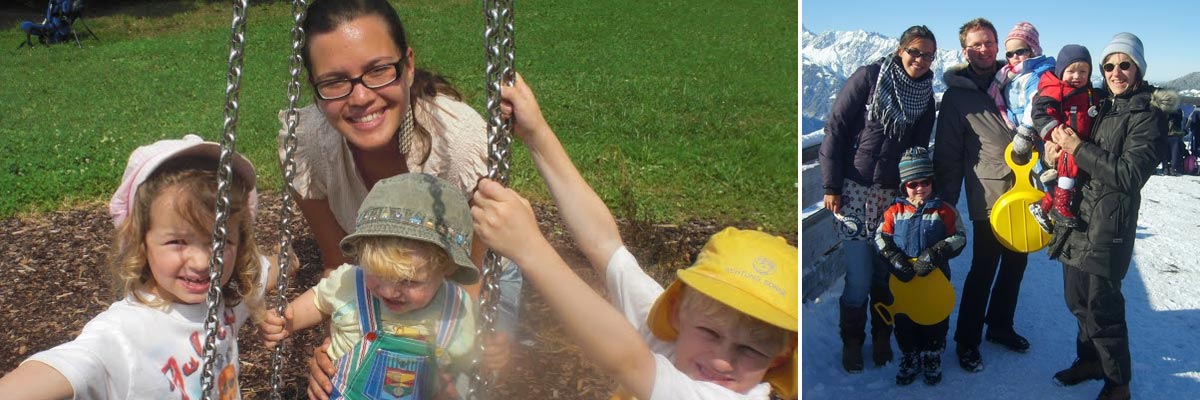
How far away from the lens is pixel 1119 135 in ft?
7.21

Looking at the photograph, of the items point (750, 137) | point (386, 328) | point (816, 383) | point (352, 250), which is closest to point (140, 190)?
point (352, 250)

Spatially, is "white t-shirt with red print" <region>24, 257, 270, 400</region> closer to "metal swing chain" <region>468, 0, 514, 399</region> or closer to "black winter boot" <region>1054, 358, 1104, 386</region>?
"metal swing chain" <region>468, 0, 514, 399</region>

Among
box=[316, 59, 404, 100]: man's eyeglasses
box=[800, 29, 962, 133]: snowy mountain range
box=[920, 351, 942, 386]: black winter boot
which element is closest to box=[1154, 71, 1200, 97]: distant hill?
box=[800, 29, 962, 133]: snowy mountain range

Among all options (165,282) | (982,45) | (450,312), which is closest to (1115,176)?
(982,45)

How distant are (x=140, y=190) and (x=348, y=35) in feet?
1.64

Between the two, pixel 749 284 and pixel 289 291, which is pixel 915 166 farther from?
pixel 289 291

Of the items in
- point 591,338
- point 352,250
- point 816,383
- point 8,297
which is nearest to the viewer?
point 591,338

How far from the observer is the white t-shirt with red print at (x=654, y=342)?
1294 mm

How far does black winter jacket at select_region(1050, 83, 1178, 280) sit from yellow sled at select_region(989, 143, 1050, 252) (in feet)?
0.19

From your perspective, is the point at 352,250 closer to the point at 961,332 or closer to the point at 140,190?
the point at 140,190

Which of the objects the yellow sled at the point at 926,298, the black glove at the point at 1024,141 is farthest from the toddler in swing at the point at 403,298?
the black glove at the point at 1024,141

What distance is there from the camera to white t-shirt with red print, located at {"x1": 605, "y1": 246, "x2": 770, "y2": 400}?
50.9 inches

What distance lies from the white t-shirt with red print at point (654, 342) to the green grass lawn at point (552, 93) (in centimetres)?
202

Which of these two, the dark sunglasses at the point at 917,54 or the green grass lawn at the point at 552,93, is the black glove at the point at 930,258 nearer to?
the dark sunglasses at the point at 917,54
